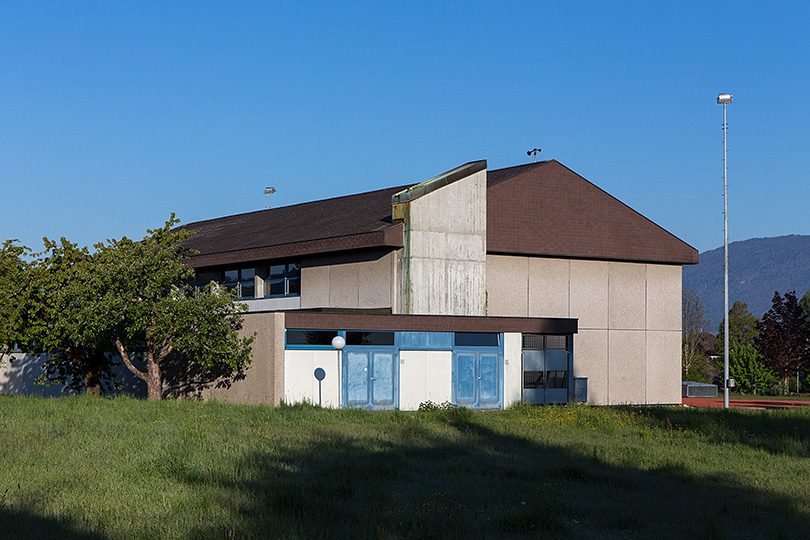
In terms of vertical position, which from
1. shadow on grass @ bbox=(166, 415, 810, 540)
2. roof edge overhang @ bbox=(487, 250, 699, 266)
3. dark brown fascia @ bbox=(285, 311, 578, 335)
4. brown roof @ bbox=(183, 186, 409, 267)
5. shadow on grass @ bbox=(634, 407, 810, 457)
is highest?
brown roof @ bbox=(183, 186, 409, 267)

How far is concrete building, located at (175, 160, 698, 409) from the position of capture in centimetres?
3000

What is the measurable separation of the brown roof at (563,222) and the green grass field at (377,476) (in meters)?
12.9

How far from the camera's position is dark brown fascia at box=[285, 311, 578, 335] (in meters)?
29.2

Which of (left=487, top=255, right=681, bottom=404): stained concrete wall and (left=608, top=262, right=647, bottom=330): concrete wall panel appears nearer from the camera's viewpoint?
(left=487, top=255, right=681, bottom=404): stained concrete wall

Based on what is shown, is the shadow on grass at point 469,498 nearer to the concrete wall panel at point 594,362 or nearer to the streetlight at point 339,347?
the streetlight at point 339,347

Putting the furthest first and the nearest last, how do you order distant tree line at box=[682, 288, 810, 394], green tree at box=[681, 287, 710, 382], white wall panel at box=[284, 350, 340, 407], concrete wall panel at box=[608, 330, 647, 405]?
green tree at box=[681, 287, 710, 382], distant tree line at box=[682, 288, 810, 394], concrete wall panel at box=[608, 330, 647, 405], white wall panel at box=[284, 350, 340, 407]

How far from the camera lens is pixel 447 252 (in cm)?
3394

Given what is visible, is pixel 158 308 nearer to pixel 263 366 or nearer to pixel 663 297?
pixel 263 366

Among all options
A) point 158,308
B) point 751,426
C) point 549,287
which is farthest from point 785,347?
point 158,308

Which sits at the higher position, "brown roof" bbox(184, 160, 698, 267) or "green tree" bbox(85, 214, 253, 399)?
"brown roof" bbox(184, 160, 698, 267)

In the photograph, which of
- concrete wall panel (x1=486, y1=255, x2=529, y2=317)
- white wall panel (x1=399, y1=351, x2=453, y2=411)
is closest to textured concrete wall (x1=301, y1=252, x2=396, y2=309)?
white wall panel (x1=399, y1=351, x2=453, y2=411)

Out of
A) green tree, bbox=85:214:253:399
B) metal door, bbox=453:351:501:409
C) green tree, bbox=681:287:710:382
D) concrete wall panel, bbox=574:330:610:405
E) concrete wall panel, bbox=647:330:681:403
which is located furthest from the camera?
green tree, bbox=681:287:710:382

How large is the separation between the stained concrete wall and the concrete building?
6cm

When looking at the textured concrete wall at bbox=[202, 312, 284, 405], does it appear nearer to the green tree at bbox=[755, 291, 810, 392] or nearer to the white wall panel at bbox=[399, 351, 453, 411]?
the white wall panel at bbox=[399, 351, 453, 411]
